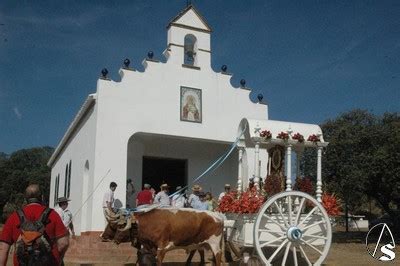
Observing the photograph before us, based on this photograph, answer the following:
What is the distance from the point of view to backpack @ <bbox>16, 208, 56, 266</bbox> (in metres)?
4.57

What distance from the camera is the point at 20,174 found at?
2030 inches

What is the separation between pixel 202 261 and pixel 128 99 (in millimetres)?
7471

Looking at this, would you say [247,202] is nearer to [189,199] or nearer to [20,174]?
[189,199]

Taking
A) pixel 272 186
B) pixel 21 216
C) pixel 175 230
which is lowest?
pixel 175 230

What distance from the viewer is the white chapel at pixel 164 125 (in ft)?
51.4

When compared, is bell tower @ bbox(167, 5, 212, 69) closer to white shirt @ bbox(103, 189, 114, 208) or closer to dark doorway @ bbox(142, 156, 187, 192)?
dark doorway @ bbox(142, 156, 187, 192)

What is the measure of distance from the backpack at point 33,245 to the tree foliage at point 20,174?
4151cm

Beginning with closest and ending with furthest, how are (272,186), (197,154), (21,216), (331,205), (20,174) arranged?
(21,216)
(331,205)
(272,186)
(197,154)
(20,174)

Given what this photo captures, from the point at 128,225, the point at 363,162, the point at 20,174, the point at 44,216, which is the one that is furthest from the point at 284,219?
the point at 20,174

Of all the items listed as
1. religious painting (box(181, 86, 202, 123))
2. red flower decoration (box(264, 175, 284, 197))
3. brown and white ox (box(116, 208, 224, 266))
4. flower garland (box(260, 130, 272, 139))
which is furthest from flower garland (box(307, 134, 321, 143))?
religious painting (box(181, 86, 202, 123))

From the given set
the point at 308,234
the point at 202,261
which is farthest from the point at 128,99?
the point at 308,234

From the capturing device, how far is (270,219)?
9141 mm

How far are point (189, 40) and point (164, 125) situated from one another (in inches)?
146

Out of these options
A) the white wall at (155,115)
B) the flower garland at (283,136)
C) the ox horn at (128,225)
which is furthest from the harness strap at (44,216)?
the white wall at (155,115)
